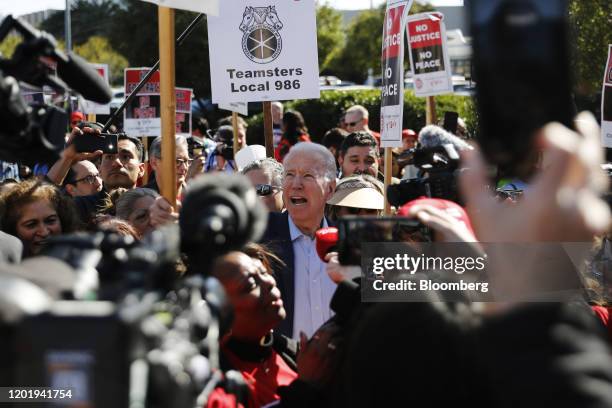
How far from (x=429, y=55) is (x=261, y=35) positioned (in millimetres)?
3316

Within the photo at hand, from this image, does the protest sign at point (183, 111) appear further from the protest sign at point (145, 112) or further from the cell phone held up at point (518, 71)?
the cell phone held up at point (518, 71)

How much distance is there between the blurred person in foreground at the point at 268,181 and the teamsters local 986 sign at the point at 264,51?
1.84 ft

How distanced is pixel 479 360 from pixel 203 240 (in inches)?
22.4

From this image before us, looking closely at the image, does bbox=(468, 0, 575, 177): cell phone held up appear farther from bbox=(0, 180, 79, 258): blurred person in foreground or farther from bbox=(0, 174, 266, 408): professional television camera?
bbox=(0, 180, 79, 258): blurred person in foreground

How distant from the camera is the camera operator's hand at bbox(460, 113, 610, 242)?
52.9 inches

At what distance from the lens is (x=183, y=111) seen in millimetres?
11227

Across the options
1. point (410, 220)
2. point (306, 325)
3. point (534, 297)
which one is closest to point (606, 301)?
point (306, 325)

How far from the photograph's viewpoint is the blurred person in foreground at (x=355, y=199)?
15.7 ft

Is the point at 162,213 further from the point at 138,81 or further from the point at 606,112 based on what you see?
the point at 138,81

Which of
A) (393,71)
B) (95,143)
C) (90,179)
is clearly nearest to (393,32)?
(393,71)

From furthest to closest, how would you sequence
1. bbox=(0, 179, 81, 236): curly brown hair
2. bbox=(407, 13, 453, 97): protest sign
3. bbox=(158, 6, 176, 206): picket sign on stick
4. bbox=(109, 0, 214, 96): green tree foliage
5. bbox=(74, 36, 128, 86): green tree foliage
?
bbox=(74, 36, 128, 86): green tree foliage, bbox=(109, 0, 214, 96): green tree foliage, bbox=(407, 13, 453, 97): protest sign, bbox=(0, 179, 81, 236): curly brown hair, bbox=(158, 6, 176, 206): picket sign on stick

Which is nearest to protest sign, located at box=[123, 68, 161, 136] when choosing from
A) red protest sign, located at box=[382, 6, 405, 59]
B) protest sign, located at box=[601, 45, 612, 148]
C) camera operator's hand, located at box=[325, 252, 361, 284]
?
red protest sign, located at box=[382, 6, 405, 59]

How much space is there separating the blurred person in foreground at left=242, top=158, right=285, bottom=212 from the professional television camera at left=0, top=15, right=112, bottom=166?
347 cm

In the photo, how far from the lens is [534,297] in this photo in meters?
1.60
